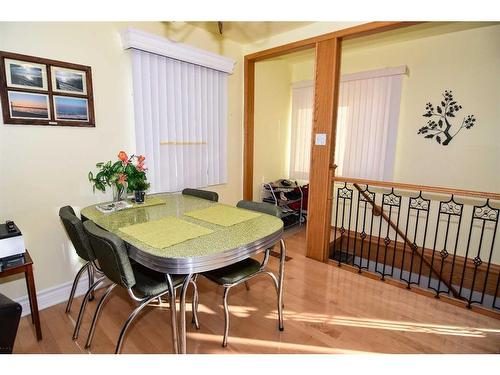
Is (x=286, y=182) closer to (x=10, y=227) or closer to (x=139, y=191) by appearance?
(x=139, y=191)

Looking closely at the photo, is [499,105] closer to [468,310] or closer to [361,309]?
[468,310]

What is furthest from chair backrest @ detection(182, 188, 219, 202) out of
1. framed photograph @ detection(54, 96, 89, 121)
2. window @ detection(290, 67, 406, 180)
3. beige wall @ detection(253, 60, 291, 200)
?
window @ detection(290, 67, 406, 180)

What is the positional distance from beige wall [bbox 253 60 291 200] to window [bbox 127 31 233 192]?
835 mm

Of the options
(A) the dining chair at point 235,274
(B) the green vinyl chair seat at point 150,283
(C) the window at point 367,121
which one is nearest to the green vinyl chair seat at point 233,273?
(A) the dining chair at point 235,274

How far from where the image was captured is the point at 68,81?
6.72 feet

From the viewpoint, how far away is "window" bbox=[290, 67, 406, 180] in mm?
3574

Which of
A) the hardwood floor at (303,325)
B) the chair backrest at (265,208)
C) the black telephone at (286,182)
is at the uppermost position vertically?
the chair backrest at (265,208)

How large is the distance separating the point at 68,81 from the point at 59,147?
0.50m

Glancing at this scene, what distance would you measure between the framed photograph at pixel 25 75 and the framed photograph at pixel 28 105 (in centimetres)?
5

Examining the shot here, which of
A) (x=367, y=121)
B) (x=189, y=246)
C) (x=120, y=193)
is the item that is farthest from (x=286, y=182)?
(x=189, y=246)

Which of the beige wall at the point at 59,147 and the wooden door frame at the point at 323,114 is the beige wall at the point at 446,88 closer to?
the wooden door frame at the point at 323,114

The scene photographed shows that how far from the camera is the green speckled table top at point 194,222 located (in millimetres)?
1288

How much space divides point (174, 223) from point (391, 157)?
10.2 feet
